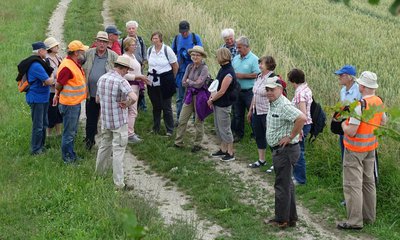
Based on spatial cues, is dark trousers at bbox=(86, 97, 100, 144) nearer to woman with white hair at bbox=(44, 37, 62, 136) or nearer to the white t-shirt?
woman with white hair at bbox=(44, 37, 62, 136)

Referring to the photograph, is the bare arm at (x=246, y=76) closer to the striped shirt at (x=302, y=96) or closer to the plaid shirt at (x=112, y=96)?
the striped shirt at (x=302, y=96)

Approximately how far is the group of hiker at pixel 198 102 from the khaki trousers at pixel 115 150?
0.01 m

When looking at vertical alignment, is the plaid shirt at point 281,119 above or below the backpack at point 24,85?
above

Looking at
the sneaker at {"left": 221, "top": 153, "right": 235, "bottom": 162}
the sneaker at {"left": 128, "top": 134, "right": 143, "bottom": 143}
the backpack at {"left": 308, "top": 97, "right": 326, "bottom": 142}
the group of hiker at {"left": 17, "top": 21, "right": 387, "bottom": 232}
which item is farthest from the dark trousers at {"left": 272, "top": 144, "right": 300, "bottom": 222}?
the sneaker at {"left": 128, "top": 134, "right": 143, "bottom": 143}

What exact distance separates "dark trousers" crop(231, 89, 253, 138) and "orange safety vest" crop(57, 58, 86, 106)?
9.13 ft

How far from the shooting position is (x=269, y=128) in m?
6.54

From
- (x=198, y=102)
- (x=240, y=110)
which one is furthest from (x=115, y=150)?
(x=240, y=110)

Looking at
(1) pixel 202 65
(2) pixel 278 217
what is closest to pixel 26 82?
(1) pixel 202 65

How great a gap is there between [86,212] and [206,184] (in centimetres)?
209

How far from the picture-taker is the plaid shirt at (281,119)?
6.29 meters

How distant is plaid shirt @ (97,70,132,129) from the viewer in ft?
23.3

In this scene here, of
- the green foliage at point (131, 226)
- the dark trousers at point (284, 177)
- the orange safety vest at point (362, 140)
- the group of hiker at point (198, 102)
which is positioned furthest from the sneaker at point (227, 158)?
the green foliage at point (131, 226)

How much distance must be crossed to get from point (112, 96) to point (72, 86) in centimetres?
92

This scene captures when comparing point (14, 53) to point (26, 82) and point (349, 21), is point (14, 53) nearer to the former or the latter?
point (26, 82)
